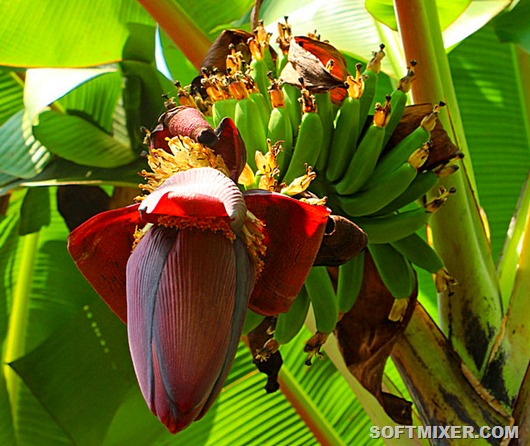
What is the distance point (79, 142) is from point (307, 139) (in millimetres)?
645

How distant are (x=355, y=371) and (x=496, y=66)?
0.91 m

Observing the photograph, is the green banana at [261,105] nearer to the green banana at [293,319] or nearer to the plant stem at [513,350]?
the green banana at [293,319]

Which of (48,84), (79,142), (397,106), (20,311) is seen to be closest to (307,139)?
(397,106)

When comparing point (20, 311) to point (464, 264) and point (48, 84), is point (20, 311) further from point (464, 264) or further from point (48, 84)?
point (464, 264)

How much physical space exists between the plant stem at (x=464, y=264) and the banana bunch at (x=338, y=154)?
2.5 inches

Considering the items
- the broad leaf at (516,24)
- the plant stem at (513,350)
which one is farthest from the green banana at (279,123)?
the broad leaf at (516,24)

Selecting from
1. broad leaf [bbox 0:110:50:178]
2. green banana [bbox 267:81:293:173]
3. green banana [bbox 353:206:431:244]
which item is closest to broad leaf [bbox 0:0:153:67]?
broad leaf [bbox 0:110:50:178]

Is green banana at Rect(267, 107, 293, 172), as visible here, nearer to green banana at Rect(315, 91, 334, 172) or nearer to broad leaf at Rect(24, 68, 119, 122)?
green banana at Rect(315, 91, 334, 172)

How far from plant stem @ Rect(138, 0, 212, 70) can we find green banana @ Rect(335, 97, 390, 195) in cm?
40

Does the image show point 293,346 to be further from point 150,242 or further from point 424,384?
point 150,242

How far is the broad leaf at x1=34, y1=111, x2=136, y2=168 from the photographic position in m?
1.20

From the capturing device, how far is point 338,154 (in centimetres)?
77

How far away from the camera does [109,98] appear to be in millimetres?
1331

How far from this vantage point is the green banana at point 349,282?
81 centimetres
